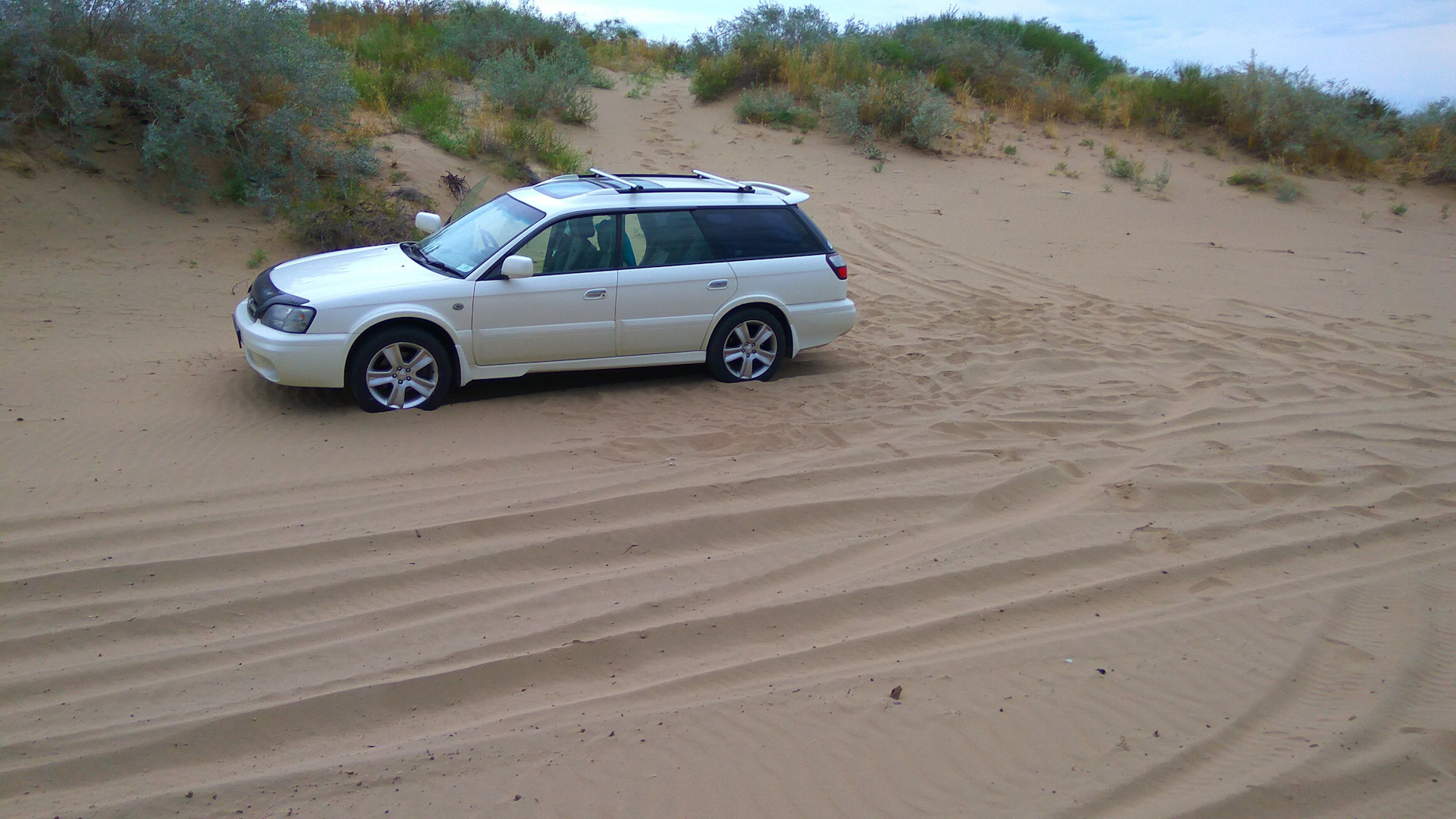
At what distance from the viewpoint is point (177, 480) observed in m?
5.77

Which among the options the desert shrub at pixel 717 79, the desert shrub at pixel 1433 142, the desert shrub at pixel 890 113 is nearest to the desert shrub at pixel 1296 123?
the desert shrub at pixel 1433 142

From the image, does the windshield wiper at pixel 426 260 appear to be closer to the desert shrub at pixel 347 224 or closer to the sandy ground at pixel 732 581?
the sandy ground at pixel 732 581

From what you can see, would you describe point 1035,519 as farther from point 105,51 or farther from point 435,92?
point 435,92

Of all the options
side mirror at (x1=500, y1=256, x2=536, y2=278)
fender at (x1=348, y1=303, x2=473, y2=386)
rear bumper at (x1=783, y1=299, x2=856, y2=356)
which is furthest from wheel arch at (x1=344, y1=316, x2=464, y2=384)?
rear bumper at (x1=783, y1=299, x2=856, y2=356)

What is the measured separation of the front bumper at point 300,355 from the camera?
21.7ft

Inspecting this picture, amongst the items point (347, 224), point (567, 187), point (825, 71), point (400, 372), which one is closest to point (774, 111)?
point (825, 71)

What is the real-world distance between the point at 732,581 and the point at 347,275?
3943mm

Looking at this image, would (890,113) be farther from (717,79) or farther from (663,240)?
(663,240)

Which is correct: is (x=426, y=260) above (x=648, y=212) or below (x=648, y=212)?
below

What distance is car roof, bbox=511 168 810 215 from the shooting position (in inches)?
300

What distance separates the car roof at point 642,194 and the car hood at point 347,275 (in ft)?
3.57

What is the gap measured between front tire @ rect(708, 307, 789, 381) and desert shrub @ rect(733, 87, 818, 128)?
43.1 ft

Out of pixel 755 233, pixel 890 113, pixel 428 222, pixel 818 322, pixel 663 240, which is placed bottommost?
pixel 818 322

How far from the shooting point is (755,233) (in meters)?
8.16
